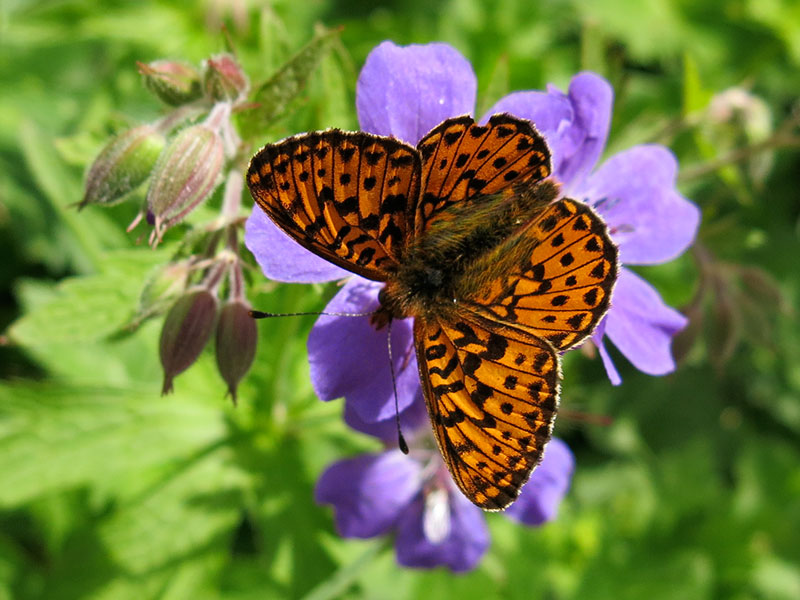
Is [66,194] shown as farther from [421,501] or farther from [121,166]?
[421,501]

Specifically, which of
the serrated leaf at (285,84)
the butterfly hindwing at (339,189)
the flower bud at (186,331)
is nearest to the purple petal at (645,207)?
the butterfly hindwing at (339,189)

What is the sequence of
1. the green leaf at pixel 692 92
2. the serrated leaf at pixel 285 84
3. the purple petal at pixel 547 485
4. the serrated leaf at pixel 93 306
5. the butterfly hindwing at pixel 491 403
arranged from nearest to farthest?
the butterfly hindwing at pixel 491 403, the serrated leaf at pixel 285 84, the serrated leaf at pixel 93 306, the purple petal at pixel 547 485, the green leaf at pixel 692 92

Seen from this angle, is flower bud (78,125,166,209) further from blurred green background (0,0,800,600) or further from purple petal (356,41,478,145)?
purple petal (356,41,478,145)

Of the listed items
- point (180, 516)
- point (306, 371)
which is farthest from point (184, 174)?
point (180, 516)

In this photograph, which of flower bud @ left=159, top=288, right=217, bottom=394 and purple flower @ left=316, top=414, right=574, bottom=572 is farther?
purple flower @ left=316, top=414, right=574, bottom=572

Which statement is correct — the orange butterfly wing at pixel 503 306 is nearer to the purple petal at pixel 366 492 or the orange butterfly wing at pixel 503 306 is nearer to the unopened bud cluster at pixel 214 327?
the unopened bud cluster at pixel 214 327

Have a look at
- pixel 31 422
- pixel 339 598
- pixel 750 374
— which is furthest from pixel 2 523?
pixel 750 374

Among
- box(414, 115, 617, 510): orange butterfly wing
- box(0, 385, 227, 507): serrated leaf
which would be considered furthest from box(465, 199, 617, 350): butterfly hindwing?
box(0, 385, 227, 507): serrated leaf
